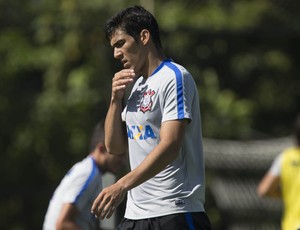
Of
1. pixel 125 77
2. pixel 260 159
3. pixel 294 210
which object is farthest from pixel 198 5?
pixel 125 77

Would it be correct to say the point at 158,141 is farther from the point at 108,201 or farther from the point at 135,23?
the point at 135,23

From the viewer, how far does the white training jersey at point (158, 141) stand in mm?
5340

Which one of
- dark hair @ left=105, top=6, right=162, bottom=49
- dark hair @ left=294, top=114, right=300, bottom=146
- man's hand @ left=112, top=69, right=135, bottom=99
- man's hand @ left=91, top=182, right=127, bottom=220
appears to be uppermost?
dark hair @ left=105, top=6, right=162, bottom=49

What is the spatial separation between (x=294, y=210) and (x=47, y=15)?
247 inches

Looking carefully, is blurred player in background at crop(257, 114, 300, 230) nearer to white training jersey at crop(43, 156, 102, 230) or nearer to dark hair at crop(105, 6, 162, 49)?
white training jersey at crop(43, 156, 102, 230)

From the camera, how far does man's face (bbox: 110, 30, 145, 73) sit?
216 inches

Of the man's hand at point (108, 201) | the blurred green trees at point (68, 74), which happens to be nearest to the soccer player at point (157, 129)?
the man's hand at point (108, 201)

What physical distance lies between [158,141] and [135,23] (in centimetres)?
65

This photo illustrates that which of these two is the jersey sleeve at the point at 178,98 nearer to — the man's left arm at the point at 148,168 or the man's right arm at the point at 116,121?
the man's left arm at the point at 148,168

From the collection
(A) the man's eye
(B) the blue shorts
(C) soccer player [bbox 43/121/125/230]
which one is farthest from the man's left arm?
(C) soccer player [bbox 43/121/125/230]

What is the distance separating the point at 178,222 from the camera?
5.32 metres

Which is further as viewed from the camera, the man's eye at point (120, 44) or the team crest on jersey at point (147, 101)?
the man's eye at point (120, 44)

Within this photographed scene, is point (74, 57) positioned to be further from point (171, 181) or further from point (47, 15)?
point (171, 181)

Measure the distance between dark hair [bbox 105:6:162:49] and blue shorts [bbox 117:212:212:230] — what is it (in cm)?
93
